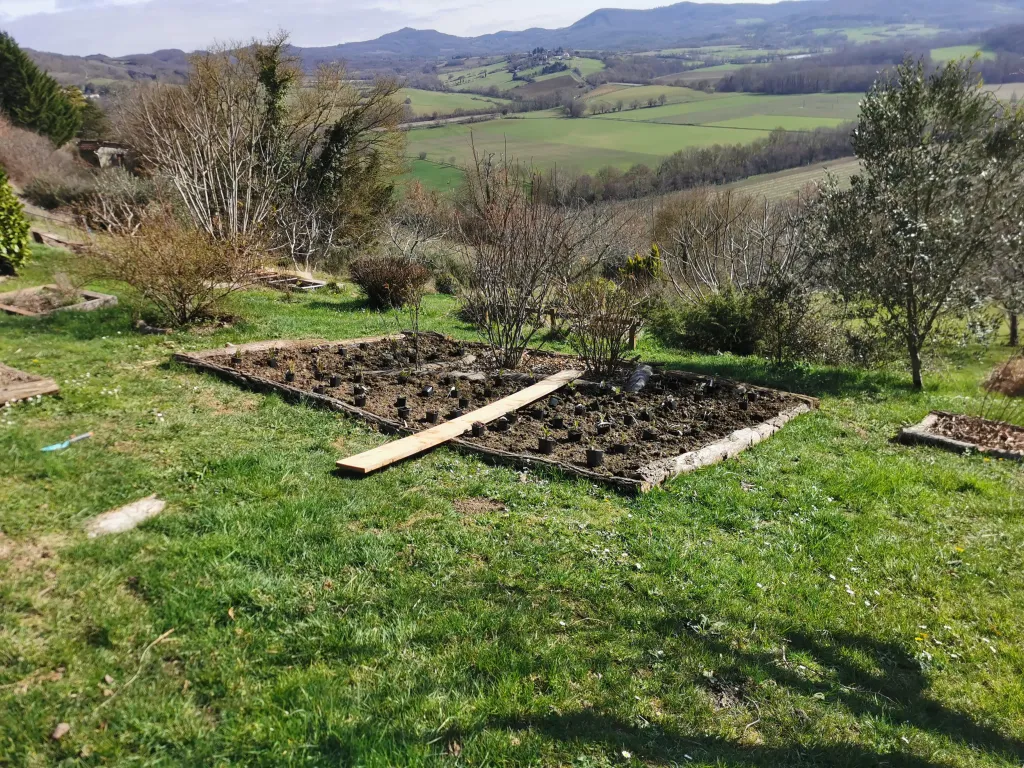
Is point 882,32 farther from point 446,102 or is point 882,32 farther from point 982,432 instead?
point 982,432

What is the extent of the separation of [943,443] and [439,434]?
464 centimetres

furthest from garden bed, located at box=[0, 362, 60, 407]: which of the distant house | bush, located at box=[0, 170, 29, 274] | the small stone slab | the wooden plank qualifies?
the distant house

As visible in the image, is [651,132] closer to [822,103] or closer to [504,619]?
[822,103]

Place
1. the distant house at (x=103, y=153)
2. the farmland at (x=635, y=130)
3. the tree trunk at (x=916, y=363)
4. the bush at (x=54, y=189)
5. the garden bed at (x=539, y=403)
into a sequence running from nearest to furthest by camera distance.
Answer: the garden bed at (x=539, y=403), the tree trunk at (x=916, y=363), the bush at (x=54, y=189), the distant house at (x=103, y=153), the farmland at (x=635, y=130)

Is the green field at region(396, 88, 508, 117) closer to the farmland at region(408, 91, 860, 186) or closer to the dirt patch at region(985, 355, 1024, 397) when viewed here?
the farmland at region(408, 91, 860, 186)

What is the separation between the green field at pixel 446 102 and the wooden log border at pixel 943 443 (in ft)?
171

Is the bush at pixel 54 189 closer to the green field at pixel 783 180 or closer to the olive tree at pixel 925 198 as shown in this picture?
the olive tree at pixel 925 198

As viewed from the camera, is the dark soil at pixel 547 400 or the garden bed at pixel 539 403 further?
the dark soil at pixel 547 400

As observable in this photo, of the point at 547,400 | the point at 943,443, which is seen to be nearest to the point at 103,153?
the point at 547,400

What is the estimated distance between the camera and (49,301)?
9367mm

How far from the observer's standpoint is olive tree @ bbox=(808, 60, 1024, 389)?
764 cm

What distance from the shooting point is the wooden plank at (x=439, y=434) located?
15.0ft

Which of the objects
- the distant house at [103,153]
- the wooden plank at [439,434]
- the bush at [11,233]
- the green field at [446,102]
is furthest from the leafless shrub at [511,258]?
the green field at [446,102]

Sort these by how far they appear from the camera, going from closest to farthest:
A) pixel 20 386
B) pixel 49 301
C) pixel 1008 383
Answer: pixel 20 386, pixel 1008 383, pixel 49 301
